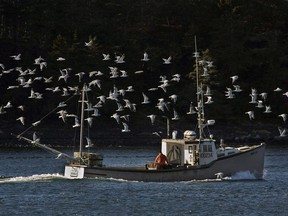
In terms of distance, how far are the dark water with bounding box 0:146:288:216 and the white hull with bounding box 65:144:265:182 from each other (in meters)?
0.36

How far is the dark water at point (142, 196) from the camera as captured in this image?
212 ft

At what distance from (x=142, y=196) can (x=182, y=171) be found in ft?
17.1

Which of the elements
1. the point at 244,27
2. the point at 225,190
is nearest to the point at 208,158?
the point at 225,190

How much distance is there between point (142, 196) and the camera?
6944 cm

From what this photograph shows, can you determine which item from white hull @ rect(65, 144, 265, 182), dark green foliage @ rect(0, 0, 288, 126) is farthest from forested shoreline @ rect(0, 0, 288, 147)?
white hull @ rect(65, 144, 265, 182)

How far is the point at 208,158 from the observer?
246 feet

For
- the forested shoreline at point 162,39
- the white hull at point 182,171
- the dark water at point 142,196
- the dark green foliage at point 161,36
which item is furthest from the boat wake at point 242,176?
the dark green foliage at point 161,36

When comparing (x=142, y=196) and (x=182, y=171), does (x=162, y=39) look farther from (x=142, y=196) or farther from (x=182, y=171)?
(x=142, y=196)

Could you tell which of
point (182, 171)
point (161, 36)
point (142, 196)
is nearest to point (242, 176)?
point (182, 171)

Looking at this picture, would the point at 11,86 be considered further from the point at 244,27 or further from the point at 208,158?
the point at 208,158

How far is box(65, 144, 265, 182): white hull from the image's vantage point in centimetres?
7381

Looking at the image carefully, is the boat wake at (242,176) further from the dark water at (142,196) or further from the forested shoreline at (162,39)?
the forested shoreline at (162,39)

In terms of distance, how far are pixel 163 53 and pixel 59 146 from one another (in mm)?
22566

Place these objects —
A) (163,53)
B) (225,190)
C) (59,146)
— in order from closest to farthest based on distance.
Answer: (225,190)
(59,146)
(163,53)
